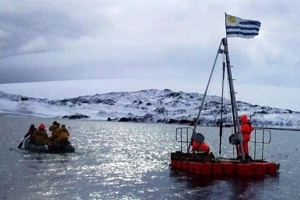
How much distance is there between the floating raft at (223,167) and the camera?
2861 cm

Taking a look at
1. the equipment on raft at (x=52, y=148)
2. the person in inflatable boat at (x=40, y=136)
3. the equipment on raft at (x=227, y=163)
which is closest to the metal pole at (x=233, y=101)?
the equipment on raft at (x=227, y=163)

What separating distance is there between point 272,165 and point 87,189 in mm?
11266

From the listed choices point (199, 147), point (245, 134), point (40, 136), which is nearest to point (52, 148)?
point (40, 136)

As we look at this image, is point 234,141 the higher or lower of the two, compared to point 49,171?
higher

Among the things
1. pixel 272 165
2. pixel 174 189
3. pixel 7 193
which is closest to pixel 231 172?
pixel 272 165

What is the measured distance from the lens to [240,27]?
2966 cm

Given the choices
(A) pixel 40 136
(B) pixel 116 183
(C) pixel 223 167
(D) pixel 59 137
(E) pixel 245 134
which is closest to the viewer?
(B) pixel 116 183

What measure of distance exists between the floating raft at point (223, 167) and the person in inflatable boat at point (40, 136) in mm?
13601

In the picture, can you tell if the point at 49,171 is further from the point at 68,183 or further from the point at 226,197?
the point at 226,197

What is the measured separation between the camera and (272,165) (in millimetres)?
29969

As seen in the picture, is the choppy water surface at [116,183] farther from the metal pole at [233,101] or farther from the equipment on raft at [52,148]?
the equipment on raft at [52,148]

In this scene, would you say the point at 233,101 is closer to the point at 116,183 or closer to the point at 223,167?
the point at 223,167

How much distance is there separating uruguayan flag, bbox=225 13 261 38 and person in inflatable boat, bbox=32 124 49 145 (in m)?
17.1

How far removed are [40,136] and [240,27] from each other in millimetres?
18508
